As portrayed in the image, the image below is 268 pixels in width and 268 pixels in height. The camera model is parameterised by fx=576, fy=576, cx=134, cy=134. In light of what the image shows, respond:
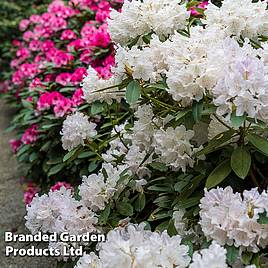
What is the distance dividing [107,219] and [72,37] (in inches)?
105

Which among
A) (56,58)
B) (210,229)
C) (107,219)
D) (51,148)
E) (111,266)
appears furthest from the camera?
(56,58)

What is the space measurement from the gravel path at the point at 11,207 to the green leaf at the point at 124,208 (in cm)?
74

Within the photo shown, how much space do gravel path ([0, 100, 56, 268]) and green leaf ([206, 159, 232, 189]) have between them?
1190 millimetres

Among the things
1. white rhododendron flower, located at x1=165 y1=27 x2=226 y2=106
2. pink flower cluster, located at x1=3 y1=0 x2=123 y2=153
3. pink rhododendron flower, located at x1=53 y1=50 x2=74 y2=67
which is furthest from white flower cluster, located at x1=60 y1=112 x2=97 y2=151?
pink rhododendron flower, located at x1=53 y1=50 x2=74 y2=67

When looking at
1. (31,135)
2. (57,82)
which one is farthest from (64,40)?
(31,135)

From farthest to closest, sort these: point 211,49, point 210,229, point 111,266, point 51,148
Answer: point 51,148 < point 211,49 < point 210,229 < point 111,266

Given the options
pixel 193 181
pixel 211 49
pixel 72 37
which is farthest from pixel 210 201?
pixel 72 37

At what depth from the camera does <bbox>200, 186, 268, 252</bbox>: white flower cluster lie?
1.49 meters

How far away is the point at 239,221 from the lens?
1485mm

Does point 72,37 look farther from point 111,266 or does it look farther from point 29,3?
point 111,266

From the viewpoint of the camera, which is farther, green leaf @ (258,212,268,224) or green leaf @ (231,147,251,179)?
green leaf @ (231,147,251,179)

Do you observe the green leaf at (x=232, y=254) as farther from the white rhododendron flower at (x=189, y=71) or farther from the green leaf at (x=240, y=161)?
the white rhododendron flower at (x=189, y=71)

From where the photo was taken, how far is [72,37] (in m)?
4.43

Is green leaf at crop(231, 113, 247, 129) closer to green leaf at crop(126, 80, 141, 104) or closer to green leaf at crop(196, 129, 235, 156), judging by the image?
green leaf at crop(196, 129, 235, 156)
